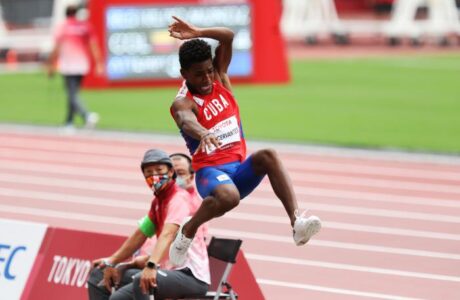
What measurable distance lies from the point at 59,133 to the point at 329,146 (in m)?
4.62

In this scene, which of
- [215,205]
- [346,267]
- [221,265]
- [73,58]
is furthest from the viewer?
[73,58]

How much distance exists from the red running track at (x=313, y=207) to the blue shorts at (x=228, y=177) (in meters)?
2.02

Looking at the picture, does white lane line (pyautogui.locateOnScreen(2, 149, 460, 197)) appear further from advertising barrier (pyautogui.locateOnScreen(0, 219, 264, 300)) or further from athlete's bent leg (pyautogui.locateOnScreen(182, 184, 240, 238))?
athlete's bent leg (pyautogui.locateOnScreen(182, 184, 240, 238))

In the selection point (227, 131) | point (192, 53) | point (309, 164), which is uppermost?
point (192, 53)

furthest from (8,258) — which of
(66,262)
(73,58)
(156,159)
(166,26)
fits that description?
(166,26)

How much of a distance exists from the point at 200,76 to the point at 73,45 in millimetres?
12686

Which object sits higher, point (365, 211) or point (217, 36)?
point (217, 36)

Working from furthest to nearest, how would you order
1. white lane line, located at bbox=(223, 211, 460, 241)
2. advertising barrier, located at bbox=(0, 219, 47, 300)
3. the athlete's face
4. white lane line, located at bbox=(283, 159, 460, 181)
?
white lane line, located at bbox=(283, 159, 460, 181), white lane line, located at bbox=(223, 211, 460, 241), advertising barrier, located at bbox=(0, 219, 47, 300), the athlete's face

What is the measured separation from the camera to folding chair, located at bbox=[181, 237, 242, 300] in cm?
738

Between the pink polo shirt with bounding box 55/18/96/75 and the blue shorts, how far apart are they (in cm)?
1231

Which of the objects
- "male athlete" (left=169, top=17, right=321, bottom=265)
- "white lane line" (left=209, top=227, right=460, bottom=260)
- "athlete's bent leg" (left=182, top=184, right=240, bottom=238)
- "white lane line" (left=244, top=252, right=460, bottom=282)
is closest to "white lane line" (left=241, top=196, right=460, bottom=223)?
"white lane line" (left=209, top=227, right=460, bottom=260)

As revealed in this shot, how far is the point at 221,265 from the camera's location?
7.93m

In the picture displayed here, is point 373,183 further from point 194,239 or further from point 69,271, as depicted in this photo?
point 194,239

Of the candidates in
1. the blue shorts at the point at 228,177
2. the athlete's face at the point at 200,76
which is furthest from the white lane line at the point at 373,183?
the athlete's face at the point at 200,76
